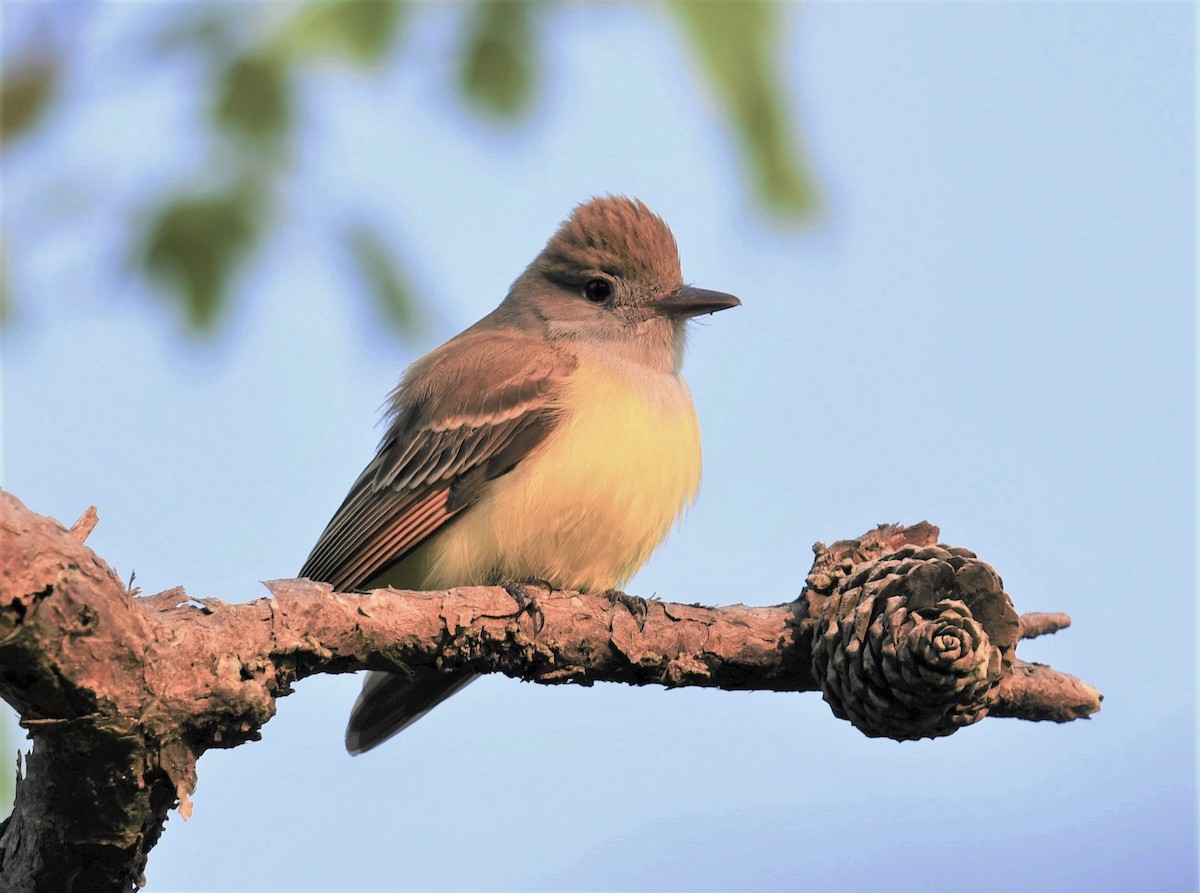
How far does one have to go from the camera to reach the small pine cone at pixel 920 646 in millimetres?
3660

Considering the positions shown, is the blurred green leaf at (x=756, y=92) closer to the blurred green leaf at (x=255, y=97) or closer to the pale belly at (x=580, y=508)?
the blurred green leaf at (x=255, y=97)

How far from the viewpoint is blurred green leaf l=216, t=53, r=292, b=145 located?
397 cm

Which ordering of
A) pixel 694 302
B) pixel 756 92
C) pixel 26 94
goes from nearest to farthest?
pixel 756 92 < pixel 26 94 < pixel 694 302

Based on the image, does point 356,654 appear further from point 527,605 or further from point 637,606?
point 637,606

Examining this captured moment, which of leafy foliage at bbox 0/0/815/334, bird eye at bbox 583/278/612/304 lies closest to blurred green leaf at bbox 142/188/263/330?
leafy foliage at bbox 0/0/815/334

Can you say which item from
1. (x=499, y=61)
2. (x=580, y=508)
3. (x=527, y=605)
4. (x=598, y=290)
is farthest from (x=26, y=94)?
(x=598, y=290)

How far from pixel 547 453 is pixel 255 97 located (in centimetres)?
185

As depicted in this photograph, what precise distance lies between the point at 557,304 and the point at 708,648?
8.16 ft

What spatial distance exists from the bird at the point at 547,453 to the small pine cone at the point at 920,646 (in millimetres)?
1319

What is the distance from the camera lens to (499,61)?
3.80m

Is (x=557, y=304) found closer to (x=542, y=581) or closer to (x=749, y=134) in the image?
(x=542, y=581)

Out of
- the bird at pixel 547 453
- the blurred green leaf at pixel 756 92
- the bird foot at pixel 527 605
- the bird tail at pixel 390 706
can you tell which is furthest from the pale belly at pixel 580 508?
the blurred green leaf at pixel 756 92

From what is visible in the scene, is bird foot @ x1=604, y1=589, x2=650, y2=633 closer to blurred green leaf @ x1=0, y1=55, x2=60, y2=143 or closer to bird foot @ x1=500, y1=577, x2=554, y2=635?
bird foot @ x1=500, y1=577, x2=554, y2=635

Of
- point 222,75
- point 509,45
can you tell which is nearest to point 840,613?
point 509,45
